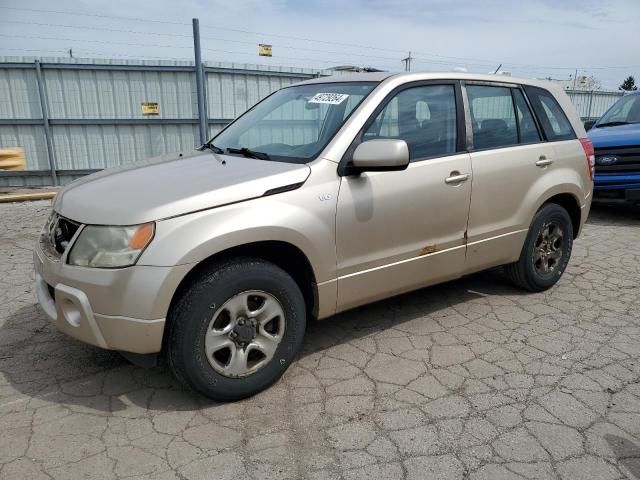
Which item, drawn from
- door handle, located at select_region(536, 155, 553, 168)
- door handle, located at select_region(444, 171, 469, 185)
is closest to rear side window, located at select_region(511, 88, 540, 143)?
door handle, located at select_region(536, 155, 553, 168)

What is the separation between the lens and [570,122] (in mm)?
4520

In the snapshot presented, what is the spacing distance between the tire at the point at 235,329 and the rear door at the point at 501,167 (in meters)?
1.59

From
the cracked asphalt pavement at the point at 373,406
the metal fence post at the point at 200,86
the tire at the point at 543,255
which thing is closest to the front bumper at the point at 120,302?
the cracked asphalt pavement at the point at 373,406

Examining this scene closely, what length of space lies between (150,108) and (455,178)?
26.8ft

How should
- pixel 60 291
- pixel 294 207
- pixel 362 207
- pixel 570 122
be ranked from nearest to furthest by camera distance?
pixel 60 291 → pixel 294 207 → pixel 362 207 → pixel 570 122

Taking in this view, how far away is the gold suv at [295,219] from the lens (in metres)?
2.54

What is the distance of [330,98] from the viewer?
3543mm

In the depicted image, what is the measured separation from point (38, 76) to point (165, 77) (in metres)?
2.26

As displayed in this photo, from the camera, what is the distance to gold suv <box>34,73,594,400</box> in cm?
254

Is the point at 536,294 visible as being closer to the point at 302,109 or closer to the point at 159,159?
the point at 302,109

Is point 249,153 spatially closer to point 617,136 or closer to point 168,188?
point 168,188

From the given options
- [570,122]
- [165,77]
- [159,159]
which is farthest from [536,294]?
[165,77]

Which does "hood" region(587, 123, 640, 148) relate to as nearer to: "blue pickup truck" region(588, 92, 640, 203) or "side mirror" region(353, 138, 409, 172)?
"blue pickup truck" region(588, 92, 640, 203)

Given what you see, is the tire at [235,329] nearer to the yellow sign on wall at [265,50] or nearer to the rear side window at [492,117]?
the rear side window at [492,117]
